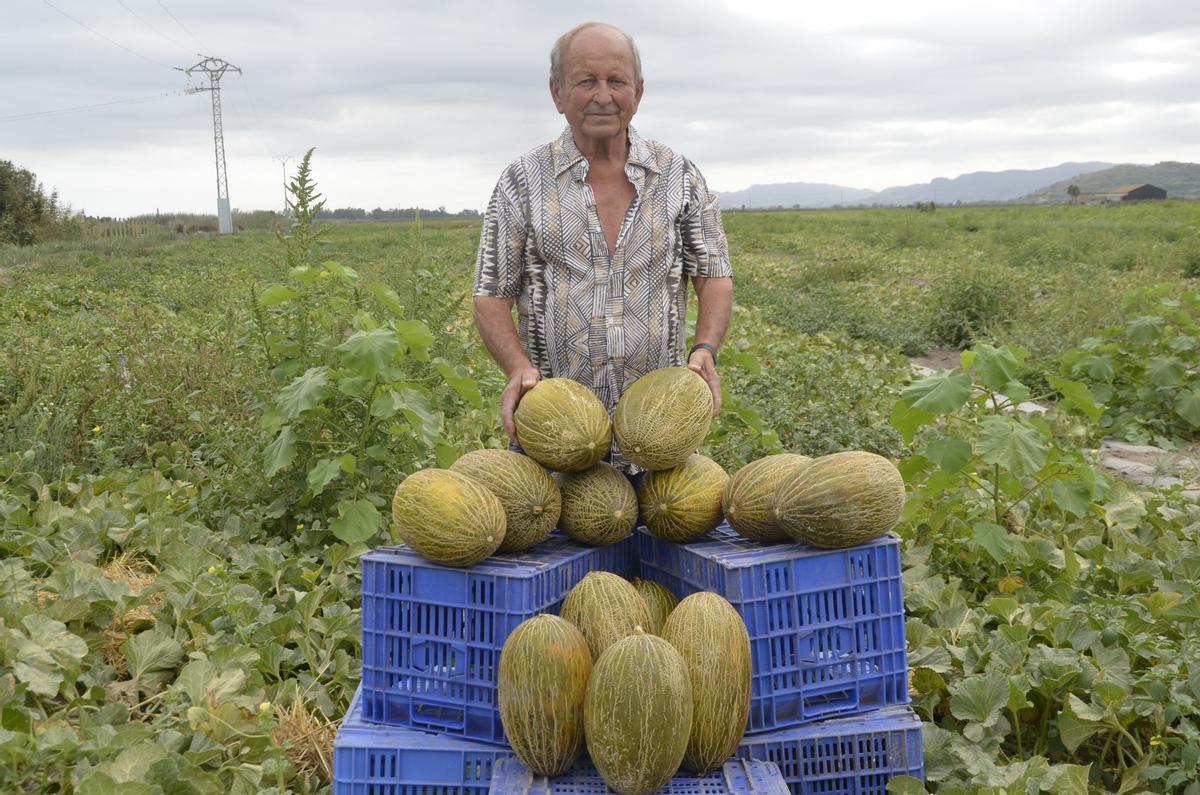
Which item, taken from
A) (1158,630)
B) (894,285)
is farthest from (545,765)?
(894,285)

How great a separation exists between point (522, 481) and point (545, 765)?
779 mm

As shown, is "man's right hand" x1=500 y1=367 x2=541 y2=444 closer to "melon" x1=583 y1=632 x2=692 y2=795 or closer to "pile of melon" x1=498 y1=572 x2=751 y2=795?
"pile of melon" x1=498 y1=572 x2=751 y2=795

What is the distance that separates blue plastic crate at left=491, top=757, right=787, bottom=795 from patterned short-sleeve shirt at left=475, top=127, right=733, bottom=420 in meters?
1.30

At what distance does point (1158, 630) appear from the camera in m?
3.49

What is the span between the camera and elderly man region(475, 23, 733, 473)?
3.37m

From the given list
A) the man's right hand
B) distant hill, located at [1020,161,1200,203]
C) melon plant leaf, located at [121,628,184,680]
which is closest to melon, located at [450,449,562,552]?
the man's right hand

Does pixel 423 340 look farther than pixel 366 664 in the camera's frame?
Yes

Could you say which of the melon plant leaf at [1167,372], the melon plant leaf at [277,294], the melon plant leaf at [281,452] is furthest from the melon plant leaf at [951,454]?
the melon plant leaf at [1167,372]

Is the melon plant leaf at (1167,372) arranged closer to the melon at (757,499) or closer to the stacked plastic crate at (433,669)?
the melon at (757,499)

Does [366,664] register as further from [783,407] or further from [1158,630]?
[783,407]

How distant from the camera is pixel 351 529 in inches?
172

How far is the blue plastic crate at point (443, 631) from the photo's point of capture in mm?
2699

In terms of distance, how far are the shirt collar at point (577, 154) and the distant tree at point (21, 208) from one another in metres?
38.2

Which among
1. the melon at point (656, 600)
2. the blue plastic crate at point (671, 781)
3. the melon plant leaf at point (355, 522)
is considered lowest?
the blue plastic crate at point (671, 781)
